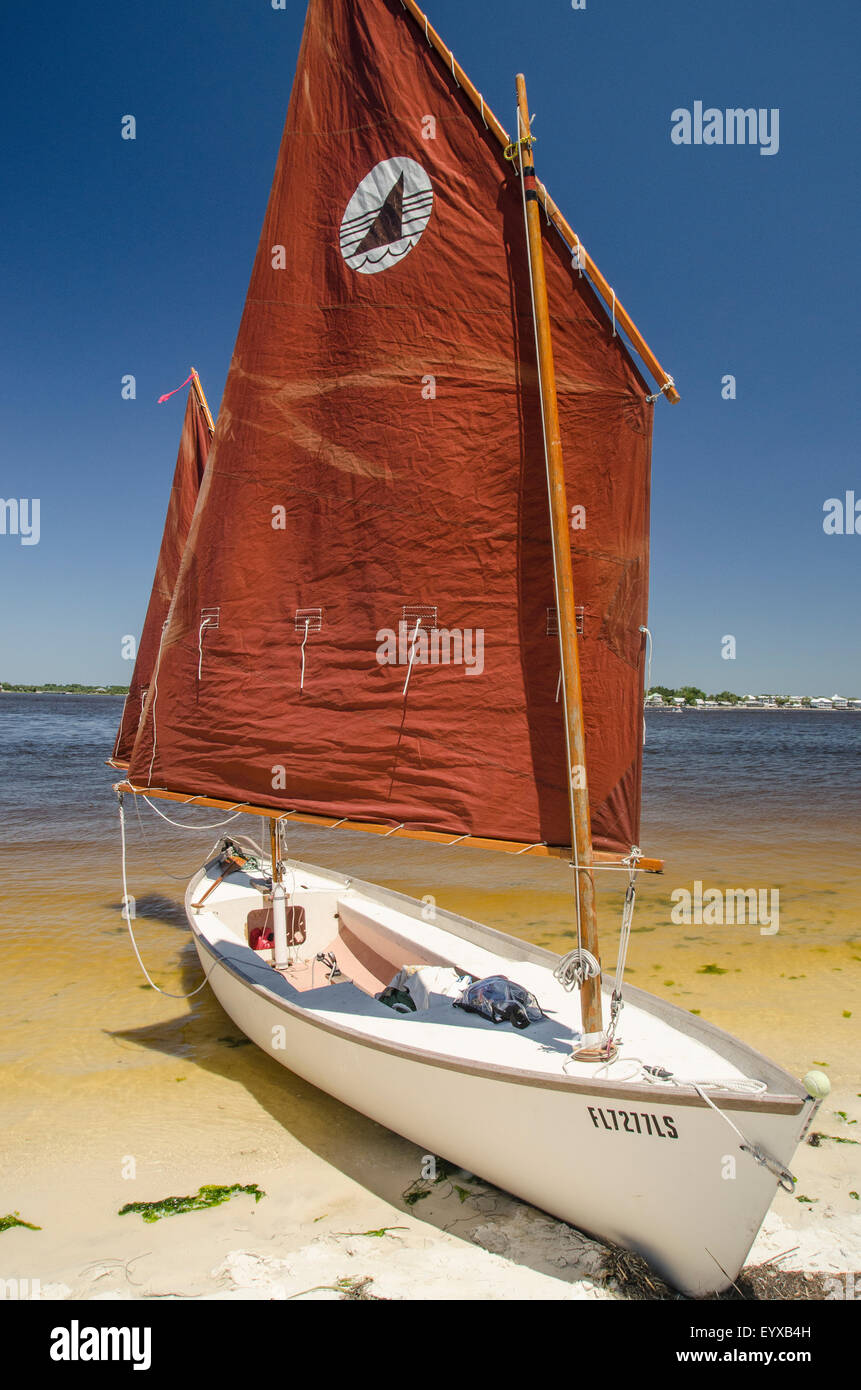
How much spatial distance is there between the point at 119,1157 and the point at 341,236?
315 inches

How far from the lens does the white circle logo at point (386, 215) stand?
588cm

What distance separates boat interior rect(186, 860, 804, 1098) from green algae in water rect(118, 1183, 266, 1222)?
1301 millimetres

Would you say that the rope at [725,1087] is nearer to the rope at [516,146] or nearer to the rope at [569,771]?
the rope at [569,771]

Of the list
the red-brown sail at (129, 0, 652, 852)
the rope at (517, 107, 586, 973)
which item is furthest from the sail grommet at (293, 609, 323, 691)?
the rope at (517, 107, 586, 973)

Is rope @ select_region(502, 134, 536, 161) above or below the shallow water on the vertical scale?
above

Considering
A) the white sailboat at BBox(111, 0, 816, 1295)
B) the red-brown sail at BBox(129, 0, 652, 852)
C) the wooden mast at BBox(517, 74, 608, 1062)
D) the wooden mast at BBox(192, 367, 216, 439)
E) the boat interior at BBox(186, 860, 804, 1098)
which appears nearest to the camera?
the white sailboat at BBox(111, 0, 816, 1295)

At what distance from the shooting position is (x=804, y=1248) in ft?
14.8

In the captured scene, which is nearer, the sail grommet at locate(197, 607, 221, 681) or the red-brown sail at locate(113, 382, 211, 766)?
the sail grommet at locate(197, 607, 221, 681)

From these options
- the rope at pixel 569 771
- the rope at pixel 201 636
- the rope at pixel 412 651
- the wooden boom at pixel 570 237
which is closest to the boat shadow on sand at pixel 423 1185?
the rope at pixel 569 771

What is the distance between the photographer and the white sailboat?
4.59 meters

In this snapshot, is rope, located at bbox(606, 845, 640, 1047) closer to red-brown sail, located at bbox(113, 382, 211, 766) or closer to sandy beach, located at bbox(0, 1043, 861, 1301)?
sandy beach, located at bbox(0, 1043, 861, 1301)

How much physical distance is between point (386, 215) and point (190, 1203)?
7870mm

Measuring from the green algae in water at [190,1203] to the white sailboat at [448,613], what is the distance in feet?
3.22
